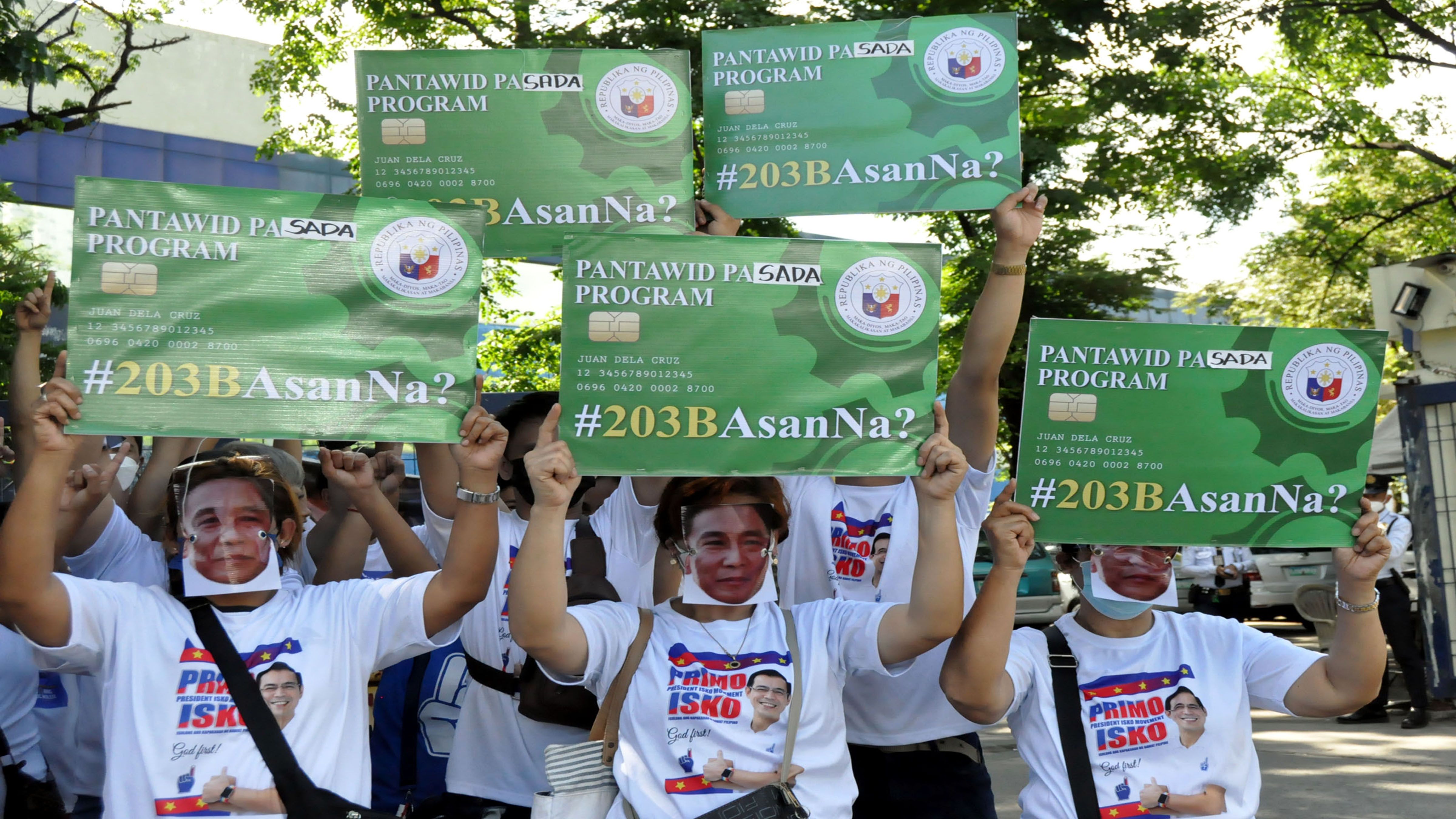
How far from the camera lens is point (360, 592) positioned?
339 cm

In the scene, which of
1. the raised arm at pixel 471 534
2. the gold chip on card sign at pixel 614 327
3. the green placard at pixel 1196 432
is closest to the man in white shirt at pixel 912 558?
the green placard at pixel 1196 432

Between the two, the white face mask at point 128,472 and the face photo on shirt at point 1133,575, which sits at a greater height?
the white face mask at point 128,472

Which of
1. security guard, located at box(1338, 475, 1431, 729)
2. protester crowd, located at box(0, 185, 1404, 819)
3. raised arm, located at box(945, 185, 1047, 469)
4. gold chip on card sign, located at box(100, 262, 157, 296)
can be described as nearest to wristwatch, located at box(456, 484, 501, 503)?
protester crowd, located at box(0, 185, 1404, 819)

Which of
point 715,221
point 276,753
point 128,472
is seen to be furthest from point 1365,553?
point 128,472

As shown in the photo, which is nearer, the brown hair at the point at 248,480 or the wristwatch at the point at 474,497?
the wristwatch at the point at 474,497

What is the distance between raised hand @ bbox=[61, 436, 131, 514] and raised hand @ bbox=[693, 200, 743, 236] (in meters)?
1.89

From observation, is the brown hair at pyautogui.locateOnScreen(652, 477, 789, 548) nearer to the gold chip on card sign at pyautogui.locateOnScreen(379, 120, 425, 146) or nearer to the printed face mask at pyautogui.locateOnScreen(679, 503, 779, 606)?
the printed face mask at pyautogui.locateOnScreen(679, 503, 779, 606)

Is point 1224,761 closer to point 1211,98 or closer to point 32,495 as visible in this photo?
point 32,495

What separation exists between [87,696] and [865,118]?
115 inches

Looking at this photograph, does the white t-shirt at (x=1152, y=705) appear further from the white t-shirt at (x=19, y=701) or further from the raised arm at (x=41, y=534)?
the white t-shirt at (x=19, y=701)

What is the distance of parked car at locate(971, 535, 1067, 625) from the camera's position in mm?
16266

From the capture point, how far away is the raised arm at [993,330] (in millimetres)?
3949

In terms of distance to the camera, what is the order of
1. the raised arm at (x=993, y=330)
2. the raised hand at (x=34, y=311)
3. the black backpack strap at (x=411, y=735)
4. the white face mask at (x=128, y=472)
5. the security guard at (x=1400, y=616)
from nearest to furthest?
1. the raised hand at (x=34, y=311)
2. the raised arm at (x=993, y=330)
3. the black backpack strap at (x=411, y=735)
4. the white face mask at (x=128, y=472)
5. the security guard at (x=1400, y=616)

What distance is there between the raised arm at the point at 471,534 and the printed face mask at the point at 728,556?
0.50m
